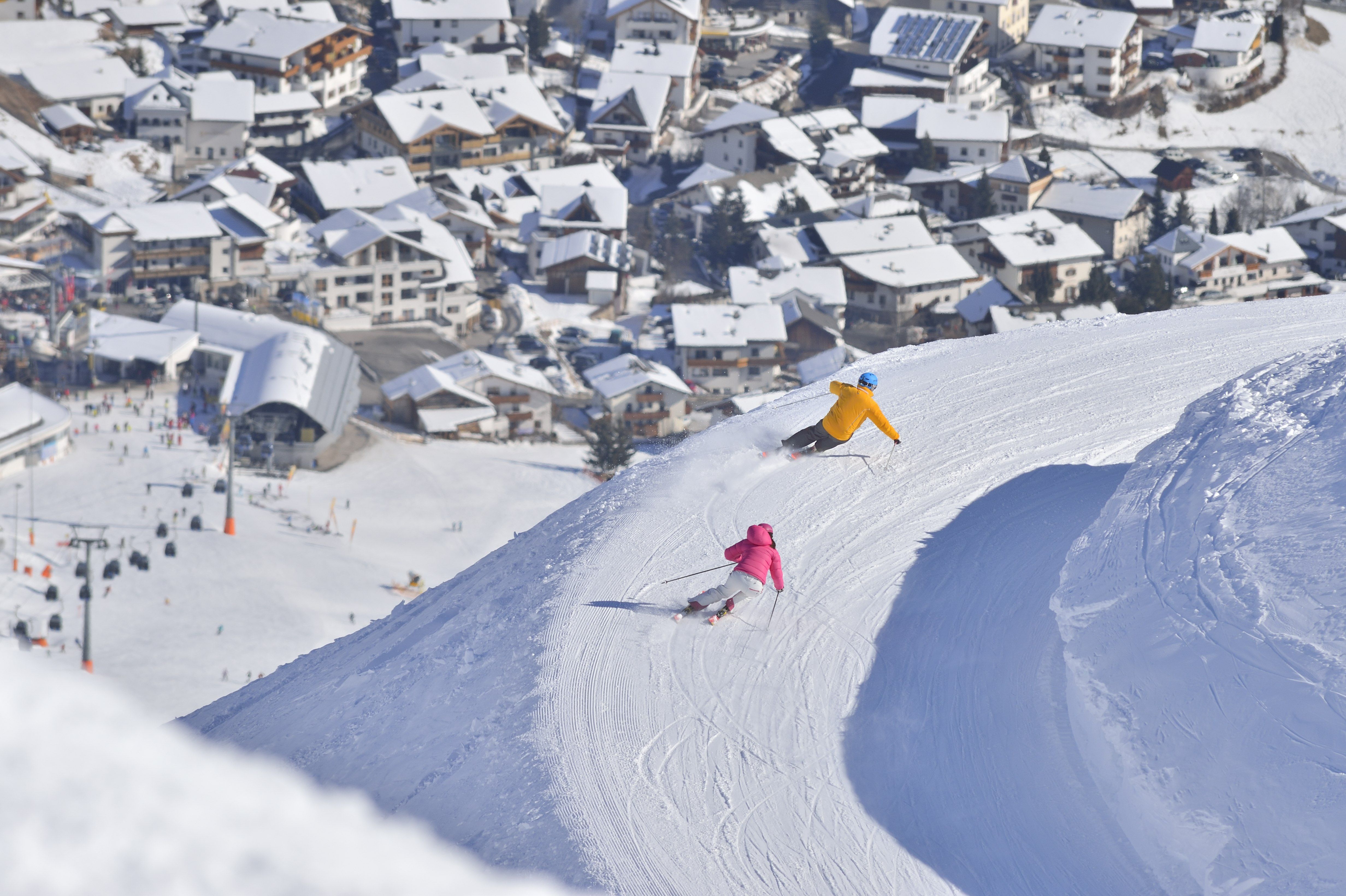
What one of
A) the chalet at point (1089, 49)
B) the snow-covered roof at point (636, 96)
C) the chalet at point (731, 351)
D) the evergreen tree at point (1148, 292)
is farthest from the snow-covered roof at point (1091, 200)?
the chalet at point (731, 351)

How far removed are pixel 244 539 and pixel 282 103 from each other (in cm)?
2268

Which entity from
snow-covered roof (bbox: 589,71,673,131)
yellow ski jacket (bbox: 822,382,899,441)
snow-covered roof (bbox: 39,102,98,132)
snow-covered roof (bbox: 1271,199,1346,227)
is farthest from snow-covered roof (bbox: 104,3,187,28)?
yellow ski jacket (bbox: 822,382,899,441)

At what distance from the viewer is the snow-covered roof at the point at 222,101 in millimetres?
34438

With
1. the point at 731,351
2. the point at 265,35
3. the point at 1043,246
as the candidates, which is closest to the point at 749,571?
the point at 731,351

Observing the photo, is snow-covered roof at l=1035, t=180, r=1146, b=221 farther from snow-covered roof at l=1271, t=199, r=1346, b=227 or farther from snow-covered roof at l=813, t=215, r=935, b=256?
snow-covered roof at l=813, t=215, r=935, b=256

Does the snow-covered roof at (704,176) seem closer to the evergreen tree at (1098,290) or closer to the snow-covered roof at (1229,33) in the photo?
the evergreen tree at (1098,290)

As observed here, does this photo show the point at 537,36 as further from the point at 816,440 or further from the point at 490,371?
the point at 816,440

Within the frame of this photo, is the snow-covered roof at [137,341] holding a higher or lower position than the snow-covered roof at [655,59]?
lower

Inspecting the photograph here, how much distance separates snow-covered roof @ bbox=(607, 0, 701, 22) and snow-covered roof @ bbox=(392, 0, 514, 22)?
3.20 m

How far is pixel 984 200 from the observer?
32562mm

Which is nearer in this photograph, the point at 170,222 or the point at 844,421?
the point at 844,421

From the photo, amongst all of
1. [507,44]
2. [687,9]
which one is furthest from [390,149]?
[687,9]

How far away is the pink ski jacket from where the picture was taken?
5.67 m

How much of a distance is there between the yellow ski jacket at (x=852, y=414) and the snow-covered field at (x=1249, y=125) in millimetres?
33145
